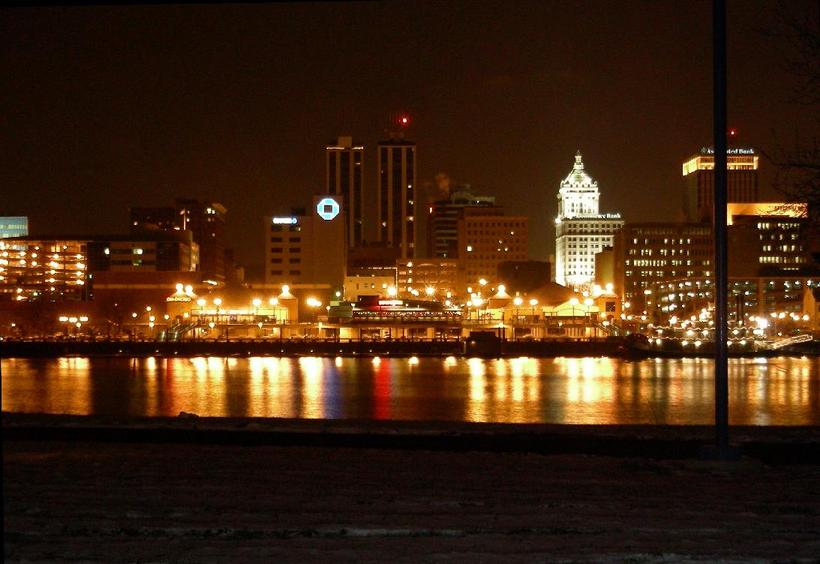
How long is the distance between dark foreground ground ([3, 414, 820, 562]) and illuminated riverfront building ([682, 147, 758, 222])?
153 meters

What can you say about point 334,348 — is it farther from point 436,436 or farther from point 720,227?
point 720,227

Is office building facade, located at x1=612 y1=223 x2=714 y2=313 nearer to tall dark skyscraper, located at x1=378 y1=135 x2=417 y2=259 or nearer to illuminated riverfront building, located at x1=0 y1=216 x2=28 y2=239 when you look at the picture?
tall dark skyscraper, located at x1=378 y1=135 x2=417 y2=259

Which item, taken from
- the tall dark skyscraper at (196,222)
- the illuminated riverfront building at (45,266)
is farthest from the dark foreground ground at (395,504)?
the tall dark skyscraper at (196,222)

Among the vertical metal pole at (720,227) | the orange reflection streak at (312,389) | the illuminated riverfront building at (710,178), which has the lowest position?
the orange reflection streak at (312,389)

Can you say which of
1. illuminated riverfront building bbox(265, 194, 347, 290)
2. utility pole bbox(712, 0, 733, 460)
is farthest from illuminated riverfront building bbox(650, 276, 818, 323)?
utility pole bbox(712, 0, 733, 460)

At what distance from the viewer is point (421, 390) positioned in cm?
3291

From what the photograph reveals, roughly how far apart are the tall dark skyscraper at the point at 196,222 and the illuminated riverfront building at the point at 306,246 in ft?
280

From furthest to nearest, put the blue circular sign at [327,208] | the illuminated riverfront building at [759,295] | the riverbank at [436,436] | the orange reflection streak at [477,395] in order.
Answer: the blue circular sign at [327,208] < the illuminated riverfront building at [759,295] < the orange reflection streak at [477,395] < the riverbank at [436,436]

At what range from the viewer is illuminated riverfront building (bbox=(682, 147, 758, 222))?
534 feet

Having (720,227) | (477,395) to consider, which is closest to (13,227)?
(477,395)

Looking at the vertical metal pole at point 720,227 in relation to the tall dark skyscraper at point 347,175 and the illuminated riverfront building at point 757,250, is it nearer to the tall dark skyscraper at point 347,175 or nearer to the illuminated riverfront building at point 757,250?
the illuminated riverfront building at point 757,250

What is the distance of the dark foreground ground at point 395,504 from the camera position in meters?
5.74

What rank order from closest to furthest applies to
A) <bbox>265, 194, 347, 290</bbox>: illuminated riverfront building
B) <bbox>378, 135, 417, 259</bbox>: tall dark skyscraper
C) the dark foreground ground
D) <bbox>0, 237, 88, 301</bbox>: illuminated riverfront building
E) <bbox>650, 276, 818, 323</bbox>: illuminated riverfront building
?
the dark foreground ground → <bbox>650, 276, 818, 323</bbox>: illuminated riverfront building → <bbox>265, 194, 347, 290</bbox>: illuminated riverfront building → <bbox>0, 237, 88, 301</bbox>: illuminated riverfront building → <bbox>378, 135, 417, 259</bbox>: tall dark skyscraper

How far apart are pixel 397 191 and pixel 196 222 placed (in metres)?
43.3
